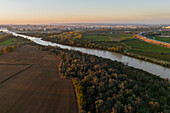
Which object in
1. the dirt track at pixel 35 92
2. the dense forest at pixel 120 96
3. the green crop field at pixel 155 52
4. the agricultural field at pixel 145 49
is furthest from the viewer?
the agricultural field at pixel 145 49

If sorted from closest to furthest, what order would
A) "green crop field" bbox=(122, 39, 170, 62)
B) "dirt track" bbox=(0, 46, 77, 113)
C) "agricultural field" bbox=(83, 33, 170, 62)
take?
"dirt track" bbox=(0, 46, 77, 113), "green crop field" bbox=(122, 39, 170, 62), "agricultural field" bbox=(83, 33, 170, 62)

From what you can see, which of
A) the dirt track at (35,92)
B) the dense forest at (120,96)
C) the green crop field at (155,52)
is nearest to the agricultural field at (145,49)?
the green crop field at (155,52)

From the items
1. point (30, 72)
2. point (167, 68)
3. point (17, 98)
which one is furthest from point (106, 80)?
point (167, 68)

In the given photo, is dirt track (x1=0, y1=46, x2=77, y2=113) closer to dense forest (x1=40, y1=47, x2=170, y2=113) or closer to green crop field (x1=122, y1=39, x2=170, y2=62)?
dense forest (x1=40, y1=47, x2=170, y2=113)

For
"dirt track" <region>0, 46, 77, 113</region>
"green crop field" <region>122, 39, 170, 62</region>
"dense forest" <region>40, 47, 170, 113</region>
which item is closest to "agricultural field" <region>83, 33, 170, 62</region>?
"green crop field" <region>122, 39, 170, 62</region>

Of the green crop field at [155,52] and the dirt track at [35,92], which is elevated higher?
the green crop field at [155,52]

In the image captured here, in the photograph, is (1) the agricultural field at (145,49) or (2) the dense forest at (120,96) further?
(1) the agricultural field at (145,49)

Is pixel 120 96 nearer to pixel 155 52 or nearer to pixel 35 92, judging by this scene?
pixel 35 92

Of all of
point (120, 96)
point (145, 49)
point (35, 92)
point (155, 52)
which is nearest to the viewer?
point (120, 96)

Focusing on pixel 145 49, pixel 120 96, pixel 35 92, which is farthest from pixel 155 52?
pixel 35 92

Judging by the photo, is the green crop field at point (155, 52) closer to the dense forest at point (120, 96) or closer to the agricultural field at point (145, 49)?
the agricultural field at point (145, 49)

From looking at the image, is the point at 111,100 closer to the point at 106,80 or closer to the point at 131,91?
the point at 131,91
